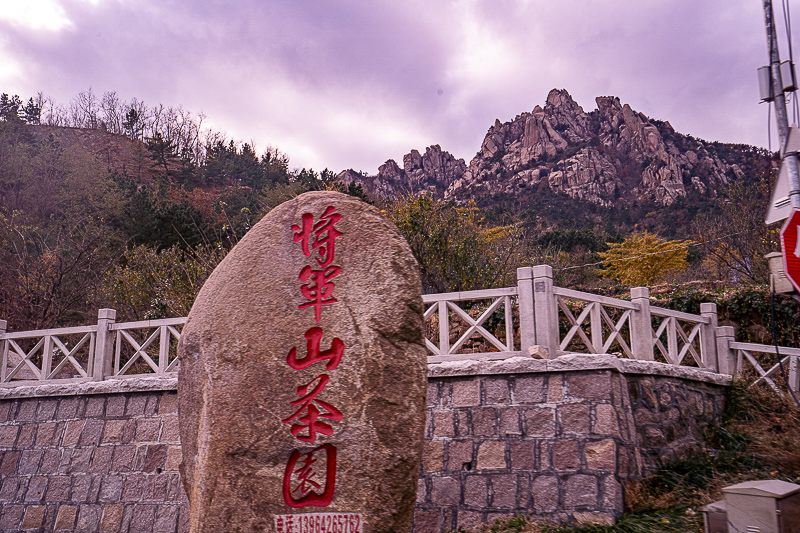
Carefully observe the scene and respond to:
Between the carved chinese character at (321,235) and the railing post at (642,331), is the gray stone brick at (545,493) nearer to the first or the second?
the railing post at (642,331)

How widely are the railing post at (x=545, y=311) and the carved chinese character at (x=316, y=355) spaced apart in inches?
127

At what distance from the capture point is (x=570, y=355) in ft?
19.8

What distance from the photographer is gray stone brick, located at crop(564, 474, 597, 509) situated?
5652 millimetres

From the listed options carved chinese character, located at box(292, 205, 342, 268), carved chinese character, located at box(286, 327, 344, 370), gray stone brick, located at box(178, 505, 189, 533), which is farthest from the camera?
gray stone brick, located at box(178, 505, 189, 533)

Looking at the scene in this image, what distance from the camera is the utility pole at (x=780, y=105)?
17.7 ft

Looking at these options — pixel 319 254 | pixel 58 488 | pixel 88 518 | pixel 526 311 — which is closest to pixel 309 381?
pixel 319 254

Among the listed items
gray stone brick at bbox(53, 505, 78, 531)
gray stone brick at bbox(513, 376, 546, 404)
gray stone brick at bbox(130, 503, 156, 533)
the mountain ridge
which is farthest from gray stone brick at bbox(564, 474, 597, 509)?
the mountain ridge

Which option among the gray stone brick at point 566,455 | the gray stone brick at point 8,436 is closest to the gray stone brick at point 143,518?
the gray stone brick at point 8,436

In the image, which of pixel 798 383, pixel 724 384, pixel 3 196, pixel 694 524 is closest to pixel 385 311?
pixel 694 524

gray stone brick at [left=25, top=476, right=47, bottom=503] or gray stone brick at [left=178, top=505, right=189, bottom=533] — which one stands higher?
gray stone brick at [left=25, top=476, right=47, bottom=503]

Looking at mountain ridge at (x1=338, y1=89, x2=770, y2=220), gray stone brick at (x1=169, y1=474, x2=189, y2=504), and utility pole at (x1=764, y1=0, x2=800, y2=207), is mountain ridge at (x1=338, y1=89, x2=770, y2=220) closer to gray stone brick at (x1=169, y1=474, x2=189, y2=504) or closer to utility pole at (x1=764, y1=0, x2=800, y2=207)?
utility pole at (x1=764, y1=0, x2=800, y2=207)

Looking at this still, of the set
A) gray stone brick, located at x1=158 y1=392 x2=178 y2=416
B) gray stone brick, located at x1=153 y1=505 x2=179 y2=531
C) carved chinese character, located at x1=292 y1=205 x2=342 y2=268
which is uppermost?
carved chinese character, located at x1=292 y1=205 x2=342 y2=268

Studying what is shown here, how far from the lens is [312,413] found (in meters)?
3.38

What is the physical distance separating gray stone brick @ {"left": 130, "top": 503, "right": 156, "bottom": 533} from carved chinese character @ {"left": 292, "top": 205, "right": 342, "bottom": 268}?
5.21m
